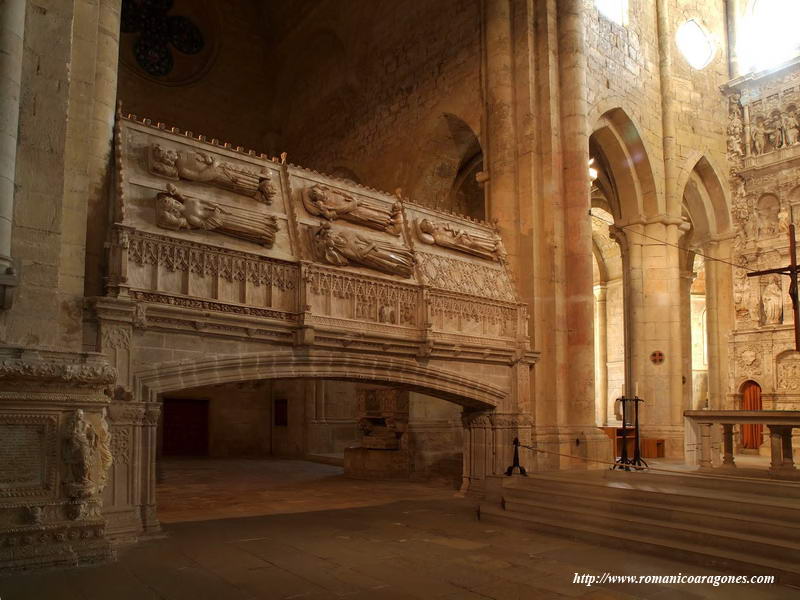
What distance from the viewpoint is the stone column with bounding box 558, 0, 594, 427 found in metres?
12.0

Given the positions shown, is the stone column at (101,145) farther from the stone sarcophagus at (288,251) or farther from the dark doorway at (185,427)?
the dark doorway at (185,427)

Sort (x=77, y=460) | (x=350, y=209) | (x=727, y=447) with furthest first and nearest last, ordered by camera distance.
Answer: (x=727, y=447) → (x=350, y=209) → (x=77, y=460)

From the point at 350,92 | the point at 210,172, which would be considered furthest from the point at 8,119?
the point at 350,92

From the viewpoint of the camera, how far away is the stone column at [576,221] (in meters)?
12.0

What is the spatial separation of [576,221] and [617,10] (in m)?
6.38

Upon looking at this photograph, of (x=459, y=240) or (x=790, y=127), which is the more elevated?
(x=790, y=127)

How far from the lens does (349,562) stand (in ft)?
19.8

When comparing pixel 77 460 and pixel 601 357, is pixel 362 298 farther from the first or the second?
pixel 601 357

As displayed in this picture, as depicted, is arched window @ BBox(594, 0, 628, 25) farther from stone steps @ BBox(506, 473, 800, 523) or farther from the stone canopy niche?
stone steps @ BBox(506, 473, 800, 523)

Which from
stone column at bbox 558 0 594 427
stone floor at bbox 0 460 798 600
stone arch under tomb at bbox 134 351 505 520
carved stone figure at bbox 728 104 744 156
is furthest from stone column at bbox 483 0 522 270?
carved stone figure at bbox 728 104 744 156

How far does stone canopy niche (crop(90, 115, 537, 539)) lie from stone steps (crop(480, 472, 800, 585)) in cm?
204

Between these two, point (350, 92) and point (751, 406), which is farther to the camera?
point (350, 92)

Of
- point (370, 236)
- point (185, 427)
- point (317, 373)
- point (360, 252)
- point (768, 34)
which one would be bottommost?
point (185, 427)

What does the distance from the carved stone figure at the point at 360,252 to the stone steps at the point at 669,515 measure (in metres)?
3.31
